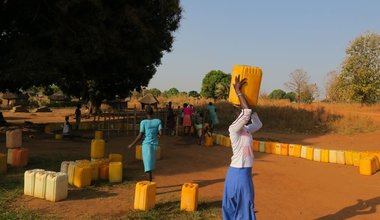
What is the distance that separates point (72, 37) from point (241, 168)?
13172mm

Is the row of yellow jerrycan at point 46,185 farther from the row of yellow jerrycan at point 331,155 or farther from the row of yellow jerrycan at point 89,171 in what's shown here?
the row of yellow jerrycan at point 331,155

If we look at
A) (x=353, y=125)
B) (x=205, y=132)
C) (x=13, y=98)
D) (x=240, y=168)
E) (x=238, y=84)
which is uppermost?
(x=13, y=98)

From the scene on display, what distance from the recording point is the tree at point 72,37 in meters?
15.7

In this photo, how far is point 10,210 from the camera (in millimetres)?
6984

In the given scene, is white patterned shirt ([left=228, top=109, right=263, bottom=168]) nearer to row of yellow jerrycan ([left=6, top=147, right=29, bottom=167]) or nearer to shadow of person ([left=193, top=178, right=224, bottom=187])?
shadow of person ([left=193, top=178, right=224, bottom=187])

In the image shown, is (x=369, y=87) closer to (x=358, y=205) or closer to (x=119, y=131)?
(x=119, y=131)

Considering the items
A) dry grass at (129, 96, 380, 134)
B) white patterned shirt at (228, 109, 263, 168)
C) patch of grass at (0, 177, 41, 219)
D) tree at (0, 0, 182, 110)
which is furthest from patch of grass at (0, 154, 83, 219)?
dry grass at (129, 96, 380, 134)

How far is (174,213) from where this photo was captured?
23.5 feet

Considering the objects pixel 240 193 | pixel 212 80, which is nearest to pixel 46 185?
pixel 240 193

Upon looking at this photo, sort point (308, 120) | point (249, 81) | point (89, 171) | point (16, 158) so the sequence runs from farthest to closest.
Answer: point (308, 120) → point (16, 158) → point (89, 171) → point (249, 81)

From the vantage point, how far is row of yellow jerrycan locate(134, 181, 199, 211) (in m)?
7.15

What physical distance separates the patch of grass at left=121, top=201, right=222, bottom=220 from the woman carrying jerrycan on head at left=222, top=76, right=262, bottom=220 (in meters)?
1.87

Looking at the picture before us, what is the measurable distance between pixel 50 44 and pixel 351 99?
99.5 ft

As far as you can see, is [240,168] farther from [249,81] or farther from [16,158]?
[16,158]
